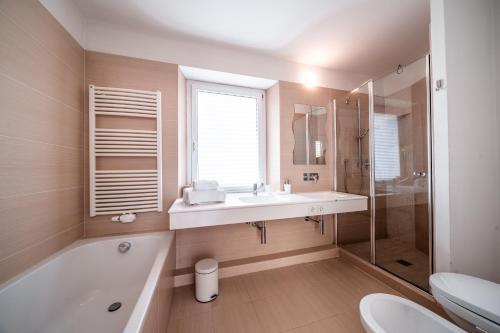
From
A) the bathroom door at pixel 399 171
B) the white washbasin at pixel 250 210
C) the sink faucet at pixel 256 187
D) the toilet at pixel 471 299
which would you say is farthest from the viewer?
the sink faucet at pixel 256 187

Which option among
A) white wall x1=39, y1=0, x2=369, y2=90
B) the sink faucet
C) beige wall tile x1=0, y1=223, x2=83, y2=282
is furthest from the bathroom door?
beige wall tile x1=0, y1=223, x2=83, y2=282

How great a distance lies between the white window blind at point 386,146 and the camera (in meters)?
1.97

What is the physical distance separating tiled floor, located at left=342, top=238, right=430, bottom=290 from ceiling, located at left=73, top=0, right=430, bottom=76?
2.14 m

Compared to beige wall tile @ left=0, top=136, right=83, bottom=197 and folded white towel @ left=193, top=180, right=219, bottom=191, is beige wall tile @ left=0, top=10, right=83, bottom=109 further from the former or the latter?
folded white towel @ left=193, top=180, right=219, bottom=191

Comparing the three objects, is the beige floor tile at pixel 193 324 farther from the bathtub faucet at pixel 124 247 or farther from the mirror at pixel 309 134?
the mirror at pixel 309 134

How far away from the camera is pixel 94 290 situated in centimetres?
132

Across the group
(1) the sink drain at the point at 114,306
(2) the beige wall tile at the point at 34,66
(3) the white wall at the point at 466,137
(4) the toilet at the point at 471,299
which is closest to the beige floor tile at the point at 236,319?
(1) the sink drain at the point at 114,306

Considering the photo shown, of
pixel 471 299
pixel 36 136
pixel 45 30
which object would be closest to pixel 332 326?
pixel 471 299

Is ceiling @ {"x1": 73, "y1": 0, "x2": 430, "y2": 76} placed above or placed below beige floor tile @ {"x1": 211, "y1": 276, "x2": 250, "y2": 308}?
above

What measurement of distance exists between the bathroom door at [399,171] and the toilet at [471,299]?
2.87 ft

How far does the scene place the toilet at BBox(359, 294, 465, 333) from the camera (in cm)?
91

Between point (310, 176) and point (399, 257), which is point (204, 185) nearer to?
point (310, 176)

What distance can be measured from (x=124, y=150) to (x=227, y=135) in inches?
41.0

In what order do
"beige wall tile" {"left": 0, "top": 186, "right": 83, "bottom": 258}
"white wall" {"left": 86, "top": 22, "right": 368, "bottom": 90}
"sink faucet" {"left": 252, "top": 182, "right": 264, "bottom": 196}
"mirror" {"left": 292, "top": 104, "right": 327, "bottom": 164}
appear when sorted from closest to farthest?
"beige wall tile" {"left": 0, "top": 186, "right": 83, "bottom": 258}
"white wall" {"left": 86, "top": 22, "right": 368, "bottom": 90}
"sink faucet" {"left": 252, "top": 182, "right": 264, "bottom": 196}
"mirror" {"left": 292, "top": 104, "right": 327, "bottom": 164}
